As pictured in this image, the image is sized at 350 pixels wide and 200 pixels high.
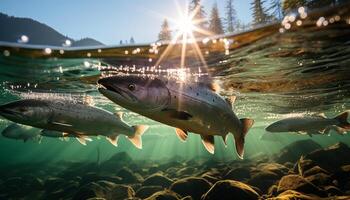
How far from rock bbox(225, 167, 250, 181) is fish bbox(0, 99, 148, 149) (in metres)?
8.86

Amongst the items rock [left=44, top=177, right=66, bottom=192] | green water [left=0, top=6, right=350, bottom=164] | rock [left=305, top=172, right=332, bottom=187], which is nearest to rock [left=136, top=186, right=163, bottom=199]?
green water [left=0, top=6, right=350, bottom=164]

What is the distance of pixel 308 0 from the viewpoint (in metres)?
10.8

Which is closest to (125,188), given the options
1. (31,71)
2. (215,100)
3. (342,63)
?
(31,71)

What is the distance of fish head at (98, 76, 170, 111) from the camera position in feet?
17.1

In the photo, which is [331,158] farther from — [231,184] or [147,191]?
[147,191]

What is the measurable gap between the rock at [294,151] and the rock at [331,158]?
668 centimetres

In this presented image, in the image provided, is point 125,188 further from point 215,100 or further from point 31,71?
point 215,100

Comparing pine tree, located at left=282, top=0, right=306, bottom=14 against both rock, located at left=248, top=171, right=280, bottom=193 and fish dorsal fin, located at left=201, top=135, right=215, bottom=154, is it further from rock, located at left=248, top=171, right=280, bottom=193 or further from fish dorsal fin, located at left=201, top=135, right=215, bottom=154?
rock, located at left=248, top=171, right=280, bottom=193

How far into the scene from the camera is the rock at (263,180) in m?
15.3

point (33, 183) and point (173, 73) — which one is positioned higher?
point (173, 73)

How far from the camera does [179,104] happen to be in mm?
6145

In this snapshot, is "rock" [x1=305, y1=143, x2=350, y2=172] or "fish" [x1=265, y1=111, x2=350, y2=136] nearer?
"fish" [x1=265, y1=111, x2=350, y2=136]

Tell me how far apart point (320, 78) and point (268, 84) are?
3022mm

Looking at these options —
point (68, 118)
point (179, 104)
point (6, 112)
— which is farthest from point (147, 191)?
point (179, 104)
